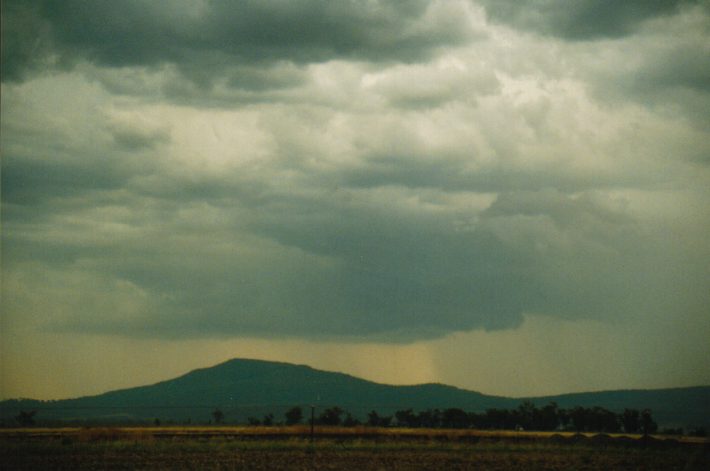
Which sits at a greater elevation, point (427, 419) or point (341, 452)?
point (427, 419)

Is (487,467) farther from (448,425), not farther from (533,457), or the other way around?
(448,425)

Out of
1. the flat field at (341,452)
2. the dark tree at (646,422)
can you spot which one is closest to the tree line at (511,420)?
the dark tree at (646,422)

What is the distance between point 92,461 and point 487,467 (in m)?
23.3

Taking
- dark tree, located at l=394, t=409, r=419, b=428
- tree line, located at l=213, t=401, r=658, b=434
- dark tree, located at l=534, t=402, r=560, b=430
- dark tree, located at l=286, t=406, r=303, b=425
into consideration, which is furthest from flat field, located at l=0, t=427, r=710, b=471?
dark tree, located at l=534, t=402, r=560, b=430

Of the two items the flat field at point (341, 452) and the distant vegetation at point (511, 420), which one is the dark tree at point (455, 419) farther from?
the flat field at point (341, 452)

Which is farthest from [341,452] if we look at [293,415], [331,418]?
[293,415]

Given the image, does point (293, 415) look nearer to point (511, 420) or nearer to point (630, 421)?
point (511, 420)

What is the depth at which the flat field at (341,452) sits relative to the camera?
47.8m

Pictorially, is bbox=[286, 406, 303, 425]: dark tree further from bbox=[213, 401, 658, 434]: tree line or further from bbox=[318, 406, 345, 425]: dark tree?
bbox=[318, 406, 345, 425]: dark tree

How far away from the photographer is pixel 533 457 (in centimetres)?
5697

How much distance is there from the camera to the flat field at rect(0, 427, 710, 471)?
47.8m

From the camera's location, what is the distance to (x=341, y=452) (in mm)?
59094

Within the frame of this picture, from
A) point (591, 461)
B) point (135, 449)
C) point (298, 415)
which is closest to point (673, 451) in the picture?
point (591, 461)

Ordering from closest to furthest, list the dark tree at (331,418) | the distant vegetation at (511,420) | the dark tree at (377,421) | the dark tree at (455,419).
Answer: the dark tree at (331,418)
the distant vegetation at (511,420)
the dark tree at (377,421)
the dark tree at (455,419)
